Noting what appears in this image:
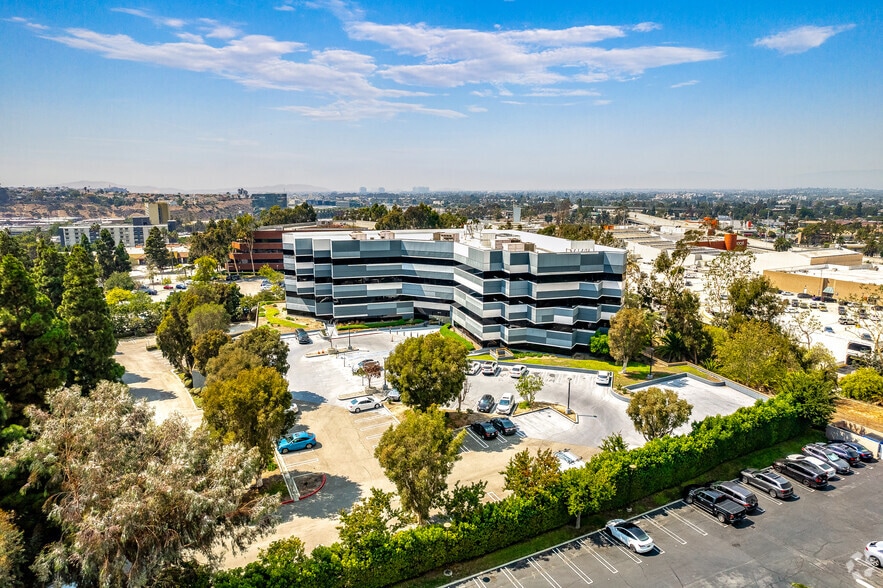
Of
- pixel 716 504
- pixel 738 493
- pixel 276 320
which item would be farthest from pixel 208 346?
pixel 738 493

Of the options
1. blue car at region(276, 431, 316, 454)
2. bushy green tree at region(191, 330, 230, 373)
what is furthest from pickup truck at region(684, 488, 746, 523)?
bushy green tree at region(191, 330, 230, 373)

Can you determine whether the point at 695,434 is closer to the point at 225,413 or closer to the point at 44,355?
the point at 225,413

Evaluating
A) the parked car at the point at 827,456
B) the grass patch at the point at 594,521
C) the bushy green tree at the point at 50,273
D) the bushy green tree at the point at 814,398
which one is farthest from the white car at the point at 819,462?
the bushy green tree at the point at 50,273

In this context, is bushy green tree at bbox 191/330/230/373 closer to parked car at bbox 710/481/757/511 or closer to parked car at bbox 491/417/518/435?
parked car at bbox 491/417/518/435

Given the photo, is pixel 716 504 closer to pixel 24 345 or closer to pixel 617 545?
pixel 617 545

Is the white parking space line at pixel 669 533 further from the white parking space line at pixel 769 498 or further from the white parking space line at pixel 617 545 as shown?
the white parking space line at pixel 769 498

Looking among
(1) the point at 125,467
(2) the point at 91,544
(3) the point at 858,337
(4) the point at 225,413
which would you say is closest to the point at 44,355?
(4) the point at 225,413
